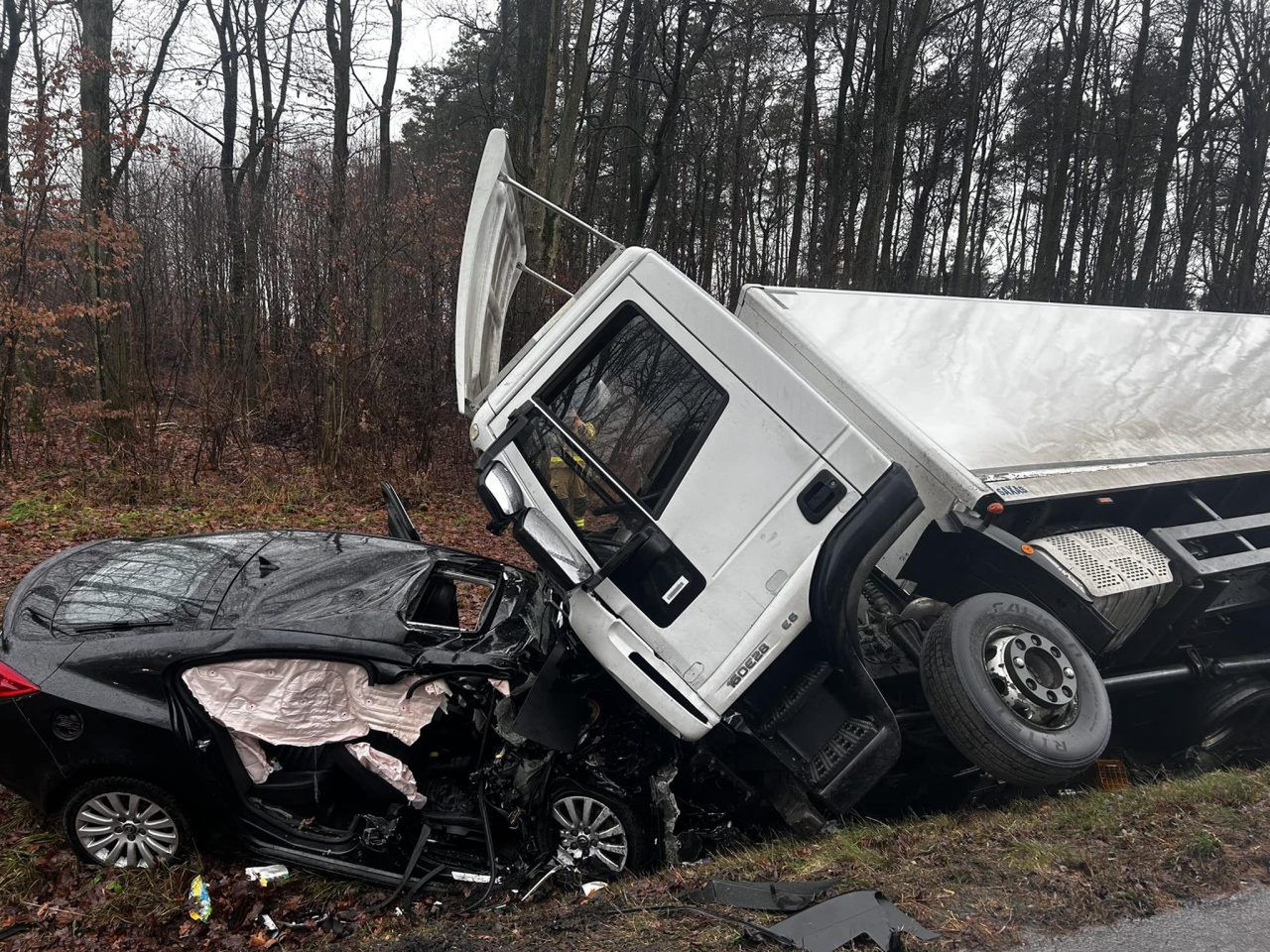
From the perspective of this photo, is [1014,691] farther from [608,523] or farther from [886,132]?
[886,132]

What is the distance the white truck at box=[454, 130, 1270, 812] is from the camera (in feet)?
11.0

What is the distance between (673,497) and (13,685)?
9.25 feet

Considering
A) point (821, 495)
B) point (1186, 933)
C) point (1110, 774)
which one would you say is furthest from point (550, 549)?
point (1110, 774)

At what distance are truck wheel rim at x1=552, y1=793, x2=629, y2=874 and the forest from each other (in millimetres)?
5922

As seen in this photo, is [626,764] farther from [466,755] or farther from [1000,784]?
[1000,784]

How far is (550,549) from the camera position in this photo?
10.8ft

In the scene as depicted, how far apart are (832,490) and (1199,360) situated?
397 cm

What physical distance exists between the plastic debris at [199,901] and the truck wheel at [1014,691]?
312 cm

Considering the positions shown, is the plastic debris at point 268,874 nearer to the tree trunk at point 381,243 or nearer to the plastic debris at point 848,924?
the plastic debris at point 848,924

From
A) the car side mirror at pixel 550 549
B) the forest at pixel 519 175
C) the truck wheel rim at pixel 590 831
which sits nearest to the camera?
the car side mirror at pixel 550 549

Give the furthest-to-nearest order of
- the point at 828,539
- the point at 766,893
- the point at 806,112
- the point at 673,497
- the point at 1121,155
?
the point at 1121,155 → the point at 806,112 → the point at 673,497 → the point at 828,539 → the point at 766,893

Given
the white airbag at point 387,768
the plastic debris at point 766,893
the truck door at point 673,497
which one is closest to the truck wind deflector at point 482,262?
the truck door at point 673,497

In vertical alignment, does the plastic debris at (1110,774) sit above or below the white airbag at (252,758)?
below

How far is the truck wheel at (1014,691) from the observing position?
11.1 ft
